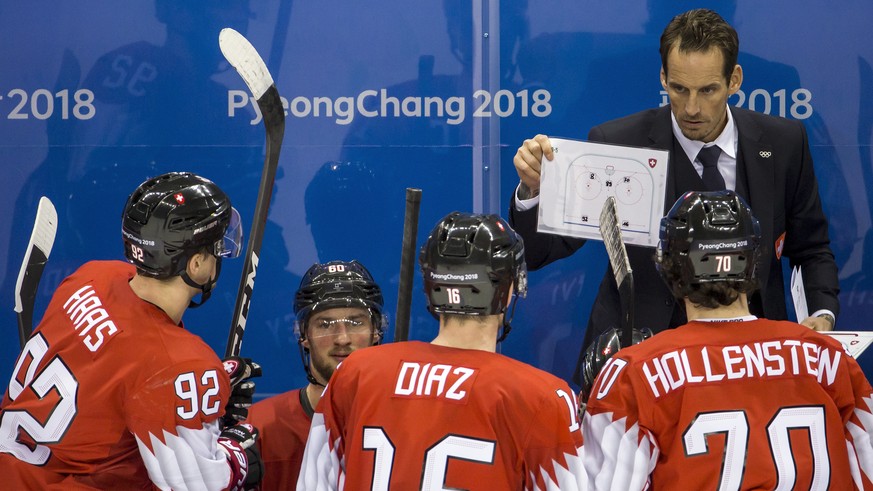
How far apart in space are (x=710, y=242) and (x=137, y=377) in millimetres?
1204

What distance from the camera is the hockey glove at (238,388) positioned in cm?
271

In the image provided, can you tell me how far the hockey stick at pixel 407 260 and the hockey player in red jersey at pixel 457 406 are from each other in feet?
2.58

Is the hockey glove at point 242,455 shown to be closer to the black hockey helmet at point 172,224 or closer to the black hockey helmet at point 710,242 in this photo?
the black hockey helmet at point 172,224

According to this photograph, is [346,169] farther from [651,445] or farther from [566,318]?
[651,445]

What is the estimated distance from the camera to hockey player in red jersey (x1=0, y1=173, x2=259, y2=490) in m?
2.32

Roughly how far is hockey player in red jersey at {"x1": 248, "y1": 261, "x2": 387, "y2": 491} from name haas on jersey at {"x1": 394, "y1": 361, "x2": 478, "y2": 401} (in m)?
0.90

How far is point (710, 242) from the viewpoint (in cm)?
231

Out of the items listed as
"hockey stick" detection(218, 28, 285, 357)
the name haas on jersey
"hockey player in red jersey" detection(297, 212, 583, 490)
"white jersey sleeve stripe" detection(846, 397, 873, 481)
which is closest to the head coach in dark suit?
"hockey stick" detection(218, 28, 285, 357)

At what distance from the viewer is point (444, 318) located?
2248 millimetres

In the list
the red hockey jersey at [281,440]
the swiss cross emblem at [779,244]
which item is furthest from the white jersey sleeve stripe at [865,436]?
the red hockey jersey at [281,440]

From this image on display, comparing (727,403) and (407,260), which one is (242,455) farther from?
(727,403)

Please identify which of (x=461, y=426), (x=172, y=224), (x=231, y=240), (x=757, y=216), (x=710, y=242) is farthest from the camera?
(x=757, y=216)

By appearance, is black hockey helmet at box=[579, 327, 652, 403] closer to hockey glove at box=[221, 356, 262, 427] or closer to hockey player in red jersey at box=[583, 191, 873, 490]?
hockey player in red jersey at box=[583, 191, 873, 490]

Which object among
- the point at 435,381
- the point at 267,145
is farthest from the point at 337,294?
the point at 435,381
